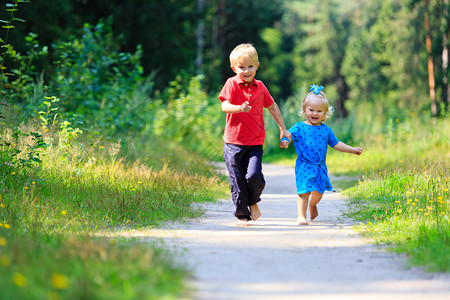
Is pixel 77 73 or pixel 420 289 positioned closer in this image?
pixel 420 289

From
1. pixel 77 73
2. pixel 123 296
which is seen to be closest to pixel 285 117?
pixel 77 73

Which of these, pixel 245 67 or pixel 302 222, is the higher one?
pixel 245 67

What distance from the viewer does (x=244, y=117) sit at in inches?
239

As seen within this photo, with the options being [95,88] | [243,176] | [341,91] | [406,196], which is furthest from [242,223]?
[341,91]

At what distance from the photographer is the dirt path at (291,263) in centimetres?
359

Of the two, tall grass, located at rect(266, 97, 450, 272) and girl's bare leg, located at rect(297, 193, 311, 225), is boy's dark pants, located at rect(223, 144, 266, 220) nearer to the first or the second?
girl's bare leg, located at rect(297, 193, 311, 225)

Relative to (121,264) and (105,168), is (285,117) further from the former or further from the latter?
(121,264)

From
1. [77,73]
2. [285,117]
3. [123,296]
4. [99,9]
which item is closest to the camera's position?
[123,296]

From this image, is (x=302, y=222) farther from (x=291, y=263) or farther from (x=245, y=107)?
(x=291, y=263)

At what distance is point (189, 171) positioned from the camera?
959cm

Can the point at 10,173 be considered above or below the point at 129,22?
below

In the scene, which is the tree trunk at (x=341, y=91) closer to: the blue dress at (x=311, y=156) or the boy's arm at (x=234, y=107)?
the blue dress at (x=311, y=156)

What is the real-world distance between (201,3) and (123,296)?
26.5 meters

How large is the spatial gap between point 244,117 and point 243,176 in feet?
2.09
